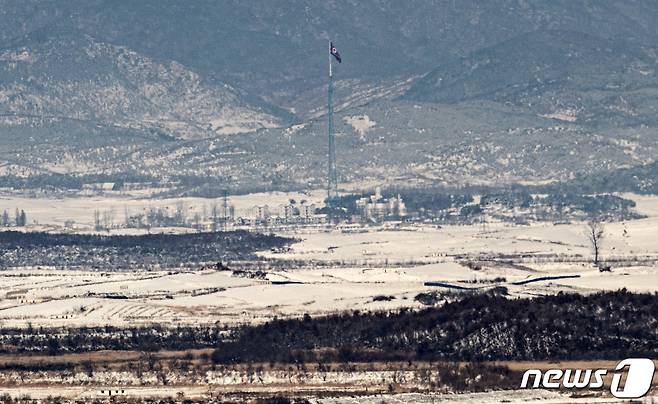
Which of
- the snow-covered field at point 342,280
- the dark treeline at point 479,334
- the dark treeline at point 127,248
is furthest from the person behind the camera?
the dark treeline at point 127,248

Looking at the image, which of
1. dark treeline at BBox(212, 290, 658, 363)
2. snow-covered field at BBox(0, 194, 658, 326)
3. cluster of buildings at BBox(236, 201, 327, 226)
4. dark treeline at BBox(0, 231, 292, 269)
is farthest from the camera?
cluster of buildings at BBox(236, 201, 327, 226)

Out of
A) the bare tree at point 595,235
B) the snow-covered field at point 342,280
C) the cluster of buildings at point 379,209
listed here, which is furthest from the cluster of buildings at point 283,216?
the bare tree at point 595,235

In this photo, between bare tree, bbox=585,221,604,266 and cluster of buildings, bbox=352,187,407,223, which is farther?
cluster of buildings, bbox=352,187,407,223

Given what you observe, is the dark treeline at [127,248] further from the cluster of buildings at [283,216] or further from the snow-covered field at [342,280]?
the cluster of buildings at [283,216]

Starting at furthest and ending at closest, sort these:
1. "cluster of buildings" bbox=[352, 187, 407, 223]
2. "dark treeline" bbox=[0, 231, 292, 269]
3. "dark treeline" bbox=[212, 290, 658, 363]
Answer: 1. "cluster of buildings" bbox=[352, 187, 407, 223]
2. "dark treeline" bbox=[0, 231, 292, 269]
3. "dark treeline" bbox=[212, 290, 658, 363]

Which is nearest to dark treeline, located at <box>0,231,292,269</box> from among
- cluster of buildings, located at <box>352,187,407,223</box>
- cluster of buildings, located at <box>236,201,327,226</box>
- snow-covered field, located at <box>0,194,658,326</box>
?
snow-covered field, located at <box>0,194,658,326</box>

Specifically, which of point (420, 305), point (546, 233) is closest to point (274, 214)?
point (546, 233)

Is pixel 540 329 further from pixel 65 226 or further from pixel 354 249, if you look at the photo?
pixel 65 226

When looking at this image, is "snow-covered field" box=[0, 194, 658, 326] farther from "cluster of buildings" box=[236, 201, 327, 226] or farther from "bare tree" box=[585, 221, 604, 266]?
"cluster of buildings" box=[236, 201, 327, 226]
